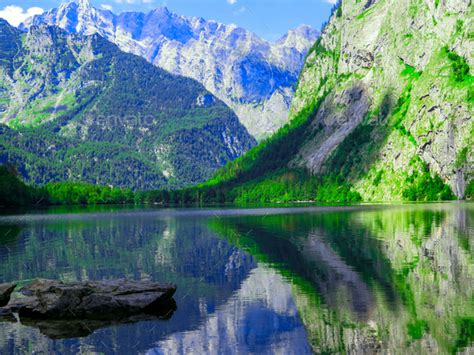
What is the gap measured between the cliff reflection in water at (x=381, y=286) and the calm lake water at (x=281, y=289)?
0.10 m

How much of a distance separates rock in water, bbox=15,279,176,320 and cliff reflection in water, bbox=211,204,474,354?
10.2 metres

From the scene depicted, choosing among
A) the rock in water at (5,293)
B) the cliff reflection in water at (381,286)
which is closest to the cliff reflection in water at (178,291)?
the cliff reflection in water at (381,286)

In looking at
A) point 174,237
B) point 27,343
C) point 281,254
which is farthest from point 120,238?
point 27,343

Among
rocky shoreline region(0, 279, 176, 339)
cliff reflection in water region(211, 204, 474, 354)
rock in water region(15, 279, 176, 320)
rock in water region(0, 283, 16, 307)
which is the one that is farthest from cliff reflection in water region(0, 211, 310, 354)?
rock in water region(0, 283, 16, 307)

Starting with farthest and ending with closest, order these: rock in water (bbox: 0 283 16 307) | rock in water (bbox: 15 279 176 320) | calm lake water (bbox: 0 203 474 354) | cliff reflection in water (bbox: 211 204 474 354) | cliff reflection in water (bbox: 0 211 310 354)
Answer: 1. rock in water (bbox: 0 283 16 307)
2. rock in water (bbox: 15 279 176 320)
3. cliff reflection in water (bbox: 0 211 310 354)
4. calm lake water (bbox: 0 203 474 354)
5. cliff reflection in water (bbox: 211 204 474 354)

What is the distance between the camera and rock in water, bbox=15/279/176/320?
125 feet

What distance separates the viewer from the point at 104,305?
38.4m

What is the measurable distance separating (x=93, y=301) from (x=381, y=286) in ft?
70.6

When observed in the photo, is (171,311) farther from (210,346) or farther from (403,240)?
(403,240)

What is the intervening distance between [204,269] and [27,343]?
2797 centimetres

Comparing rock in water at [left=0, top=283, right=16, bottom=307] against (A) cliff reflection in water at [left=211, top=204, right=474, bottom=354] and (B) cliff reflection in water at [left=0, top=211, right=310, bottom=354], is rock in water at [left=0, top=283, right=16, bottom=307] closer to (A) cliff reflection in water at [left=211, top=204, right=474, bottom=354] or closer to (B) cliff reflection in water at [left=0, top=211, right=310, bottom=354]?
(B) cliff reflection in water at [left=0, top=211, right=310, bottom=354]

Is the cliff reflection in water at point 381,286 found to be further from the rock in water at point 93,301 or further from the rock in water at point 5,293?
the rock in water at point 5,293

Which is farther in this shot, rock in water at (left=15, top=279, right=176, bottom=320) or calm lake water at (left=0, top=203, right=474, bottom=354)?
rock in water at (left=15, top=279, right=176, bottom=320)

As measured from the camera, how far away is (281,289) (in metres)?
45.8
